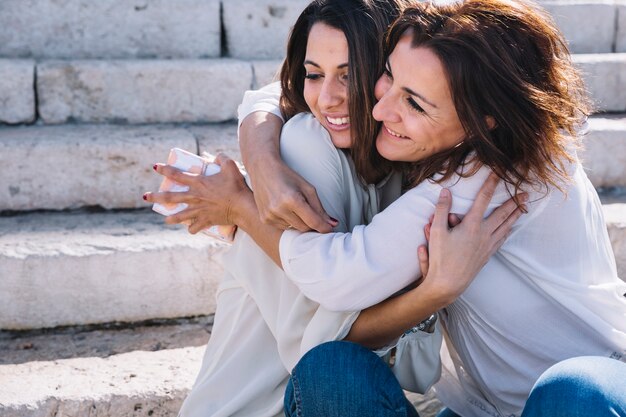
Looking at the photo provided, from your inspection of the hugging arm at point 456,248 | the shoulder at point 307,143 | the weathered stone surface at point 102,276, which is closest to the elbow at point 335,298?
the hugging arm at point 456,248

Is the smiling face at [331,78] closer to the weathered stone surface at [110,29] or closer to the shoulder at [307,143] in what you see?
the shoulder at [307,143]

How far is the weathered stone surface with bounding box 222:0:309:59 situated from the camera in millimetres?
3652

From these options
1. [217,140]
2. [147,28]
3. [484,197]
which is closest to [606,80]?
[217,140]

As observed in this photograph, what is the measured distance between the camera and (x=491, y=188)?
5.78 ft

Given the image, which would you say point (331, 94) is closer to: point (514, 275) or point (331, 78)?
point (331, 78)

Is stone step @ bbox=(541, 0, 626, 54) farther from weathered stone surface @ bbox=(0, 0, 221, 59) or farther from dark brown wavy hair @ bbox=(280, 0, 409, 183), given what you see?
dark brown wavy hair @ bbox=(280, 0, 409, 183)

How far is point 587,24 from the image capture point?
3914 millimetres

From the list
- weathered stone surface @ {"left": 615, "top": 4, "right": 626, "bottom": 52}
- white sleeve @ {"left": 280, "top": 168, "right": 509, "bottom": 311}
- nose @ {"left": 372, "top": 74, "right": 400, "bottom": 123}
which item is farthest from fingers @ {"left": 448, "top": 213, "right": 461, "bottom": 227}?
weathered stone surface @ {"left": 615, "top": 4, "right": 626, "bottom": 52}

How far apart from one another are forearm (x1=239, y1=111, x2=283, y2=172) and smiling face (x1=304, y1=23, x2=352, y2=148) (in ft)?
0.49

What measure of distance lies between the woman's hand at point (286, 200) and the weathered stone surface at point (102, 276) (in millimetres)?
729

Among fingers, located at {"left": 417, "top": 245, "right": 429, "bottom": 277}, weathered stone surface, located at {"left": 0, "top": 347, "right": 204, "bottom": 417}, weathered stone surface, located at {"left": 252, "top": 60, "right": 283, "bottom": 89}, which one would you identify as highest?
fingers, located at {"left": 417, "top": 245, "right": 429, "bottom": 277}

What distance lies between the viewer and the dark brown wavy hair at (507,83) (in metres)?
1.70

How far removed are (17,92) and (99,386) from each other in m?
1.35

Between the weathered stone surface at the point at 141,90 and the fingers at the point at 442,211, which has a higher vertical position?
the fingers at the point at 442,211
